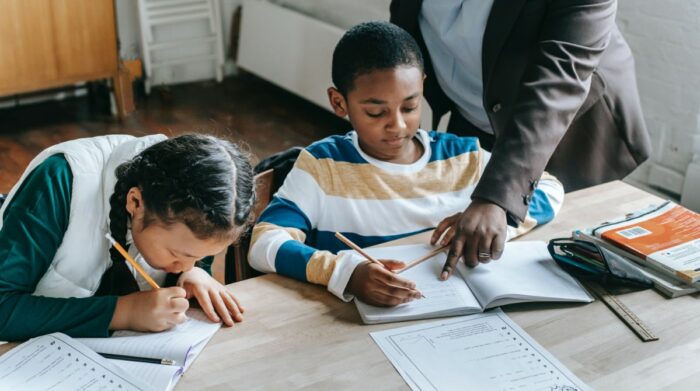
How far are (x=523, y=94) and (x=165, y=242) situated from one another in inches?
33.6

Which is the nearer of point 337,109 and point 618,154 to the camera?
point 337,109

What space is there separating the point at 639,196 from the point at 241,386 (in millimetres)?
1168

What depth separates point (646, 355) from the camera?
136 cm

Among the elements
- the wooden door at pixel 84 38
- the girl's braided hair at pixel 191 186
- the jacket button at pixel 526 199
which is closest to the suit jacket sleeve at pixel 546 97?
the jacket button at pixel 526 199

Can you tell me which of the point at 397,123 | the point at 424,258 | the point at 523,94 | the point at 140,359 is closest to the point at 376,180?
the point at 397,123

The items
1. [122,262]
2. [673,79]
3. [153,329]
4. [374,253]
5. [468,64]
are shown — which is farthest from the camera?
[673,79]

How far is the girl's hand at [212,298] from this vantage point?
1434 millimetres

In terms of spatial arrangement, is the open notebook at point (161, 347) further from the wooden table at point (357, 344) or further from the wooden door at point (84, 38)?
the wooden door at point (84, 38)

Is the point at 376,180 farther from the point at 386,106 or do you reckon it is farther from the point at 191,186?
the point at 191,186

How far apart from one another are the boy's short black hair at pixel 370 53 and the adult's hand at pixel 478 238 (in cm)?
41

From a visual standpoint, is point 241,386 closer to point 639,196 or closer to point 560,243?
point 560,243

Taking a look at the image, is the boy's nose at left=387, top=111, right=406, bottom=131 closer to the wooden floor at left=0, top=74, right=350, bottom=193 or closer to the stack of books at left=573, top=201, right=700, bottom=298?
the stack of books at left=573, top=201, right=700, bottom=298

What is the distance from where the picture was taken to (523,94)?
1.77m

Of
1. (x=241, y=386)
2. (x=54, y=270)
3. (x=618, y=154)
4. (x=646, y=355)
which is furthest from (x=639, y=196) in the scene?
(x=54, y=270)
